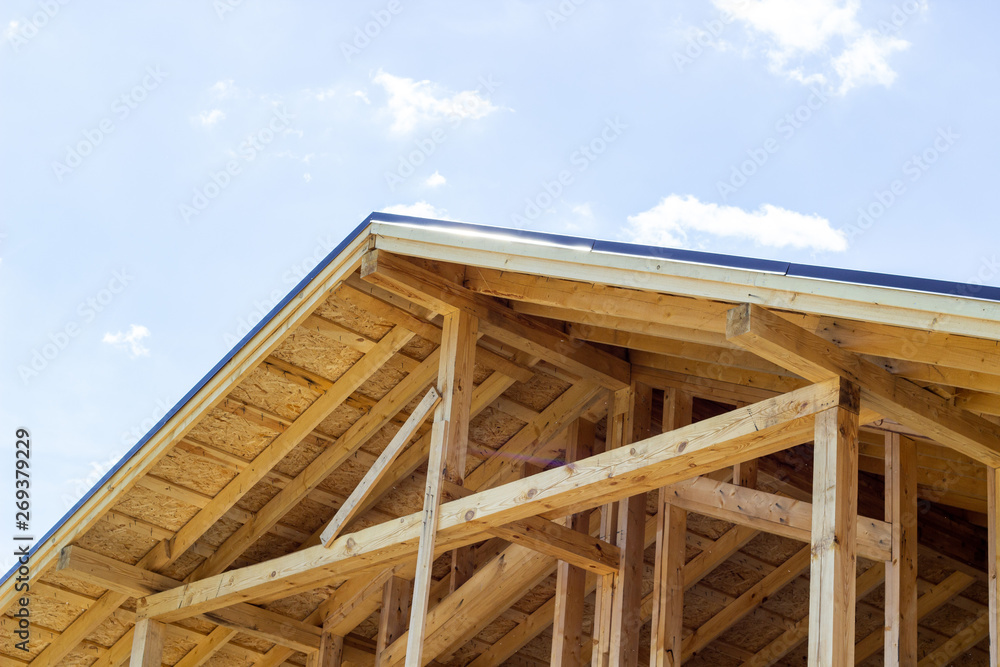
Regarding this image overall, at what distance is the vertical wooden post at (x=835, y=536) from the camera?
4445 millimetres

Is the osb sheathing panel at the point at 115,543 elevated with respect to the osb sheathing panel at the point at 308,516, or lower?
lower

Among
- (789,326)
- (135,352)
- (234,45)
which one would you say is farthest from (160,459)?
(135,352)

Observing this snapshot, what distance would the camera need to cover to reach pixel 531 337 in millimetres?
6969

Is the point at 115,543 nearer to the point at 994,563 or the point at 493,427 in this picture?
the point at 493,427

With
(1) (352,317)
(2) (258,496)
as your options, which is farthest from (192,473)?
(1) (352,317)

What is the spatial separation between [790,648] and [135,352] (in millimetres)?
47535

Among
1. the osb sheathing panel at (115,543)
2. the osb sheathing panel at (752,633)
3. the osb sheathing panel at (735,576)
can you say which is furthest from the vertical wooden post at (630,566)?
the osb sheathing panel at (115,543)

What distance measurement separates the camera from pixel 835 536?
4.63 metres

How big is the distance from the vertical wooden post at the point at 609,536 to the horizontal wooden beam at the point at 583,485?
1.11 m

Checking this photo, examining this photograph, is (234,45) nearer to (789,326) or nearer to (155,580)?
(155,580)

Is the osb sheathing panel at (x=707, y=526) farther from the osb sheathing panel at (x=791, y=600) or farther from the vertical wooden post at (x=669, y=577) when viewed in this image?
the vertical wooden post at (x=669, y=577)

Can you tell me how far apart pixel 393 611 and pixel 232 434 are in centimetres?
207

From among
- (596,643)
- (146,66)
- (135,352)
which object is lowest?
(596,643)

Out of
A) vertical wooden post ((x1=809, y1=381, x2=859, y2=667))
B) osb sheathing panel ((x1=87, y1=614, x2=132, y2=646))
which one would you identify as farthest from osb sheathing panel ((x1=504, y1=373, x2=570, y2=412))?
osb sheathing panel ((x1=87, y1=614, x2=132, y2=646))
